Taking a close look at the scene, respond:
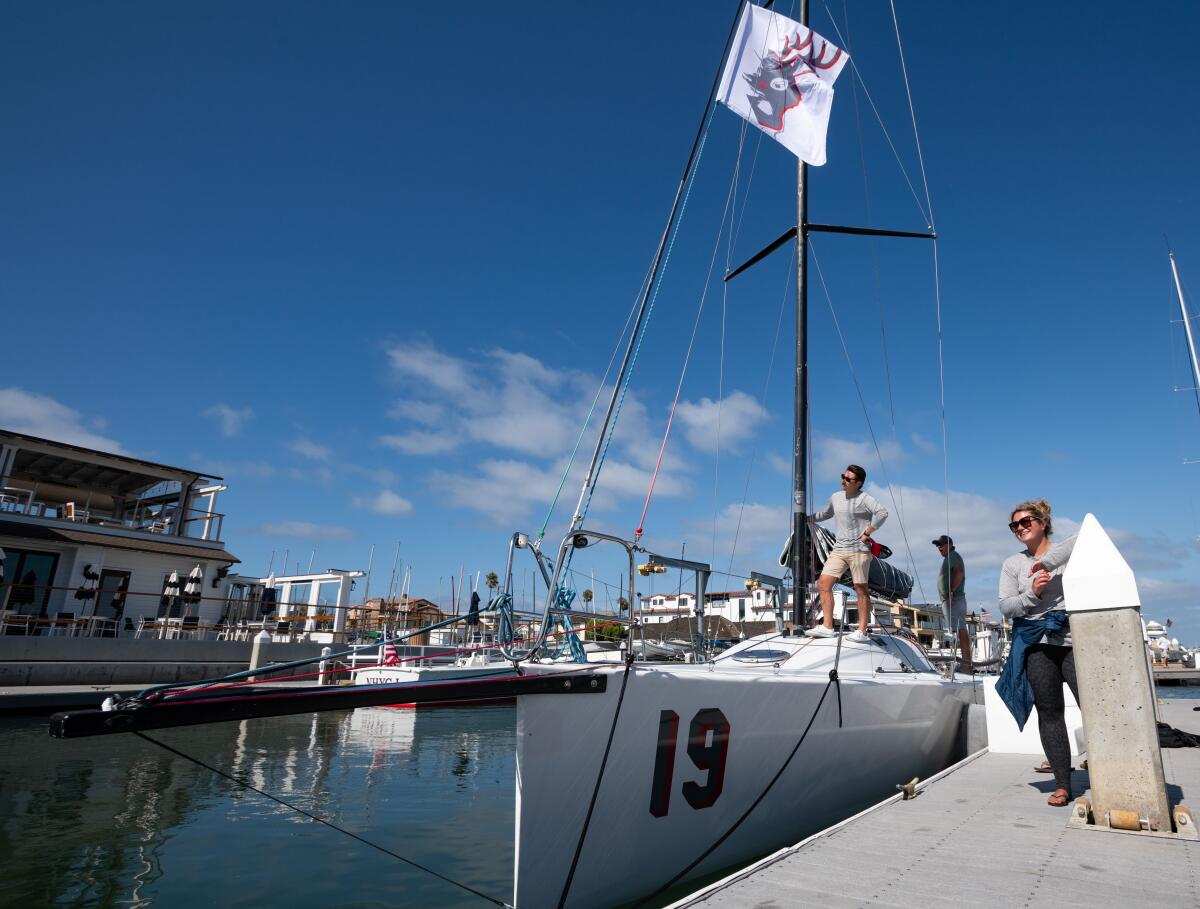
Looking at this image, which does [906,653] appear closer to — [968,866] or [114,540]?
[968,866]

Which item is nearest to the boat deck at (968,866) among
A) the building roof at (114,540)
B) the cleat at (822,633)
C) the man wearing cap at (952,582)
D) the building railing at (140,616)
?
the cleat at (822,633)

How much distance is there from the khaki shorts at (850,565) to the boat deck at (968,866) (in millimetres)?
2489

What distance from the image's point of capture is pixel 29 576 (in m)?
18.8

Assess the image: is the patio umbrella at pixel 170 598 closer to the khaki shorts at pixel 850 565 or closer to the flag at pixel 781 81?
the khaki shorts at pixel 850 565

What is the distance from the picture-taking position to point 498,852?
5762 mm

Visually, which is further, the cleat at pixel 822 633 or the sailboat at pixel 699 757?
the cleat at pixel 822 633

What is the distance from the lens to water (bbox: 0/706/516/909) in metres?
4.77

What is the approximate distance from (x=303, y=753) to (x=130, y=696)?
27.4 feet

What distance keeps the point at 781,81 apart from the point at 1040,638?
767 centimetres

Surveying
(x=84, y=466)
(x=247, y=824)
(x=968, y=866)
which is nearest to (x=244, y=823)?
(x=247, y=824)

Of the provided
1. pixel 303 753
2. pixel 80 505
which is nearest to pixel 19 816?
pixel 303 753

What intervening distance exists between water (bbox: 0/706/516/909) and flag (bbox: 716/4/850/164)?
27.7 ft

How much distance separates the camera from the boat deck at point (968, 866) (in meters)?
2.74

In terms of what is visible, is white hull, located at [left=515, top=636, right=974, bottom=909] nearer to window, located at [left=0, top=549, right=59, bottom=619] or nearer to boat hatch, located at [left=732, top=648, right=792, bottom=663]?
boat hatch, located at [left=732, top=648, right=792, bottom=663]
